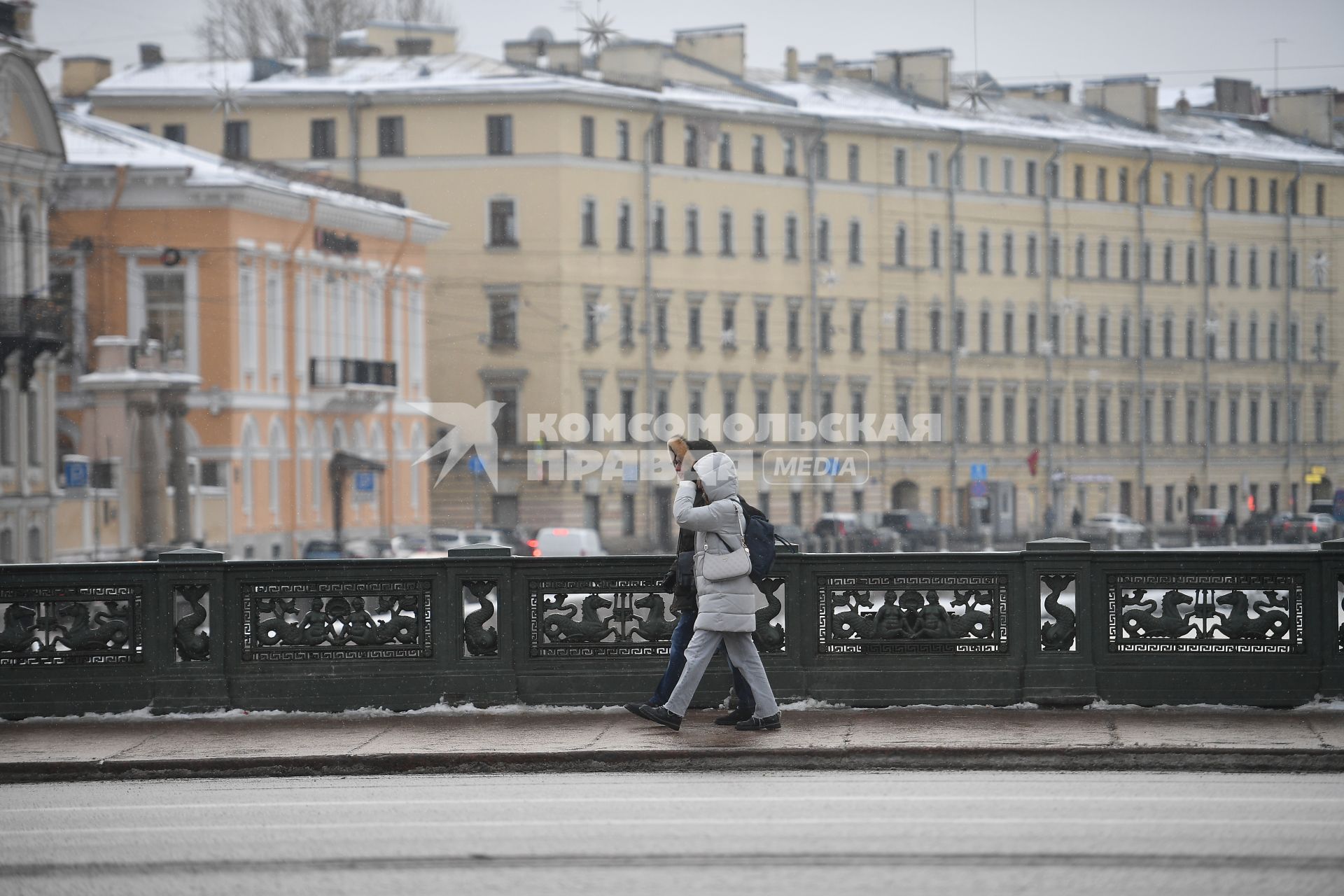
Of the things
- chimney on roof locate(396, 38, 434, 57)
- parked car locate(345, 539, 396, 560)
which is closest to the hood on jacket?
parked car locate(345, 539, 396, 560)

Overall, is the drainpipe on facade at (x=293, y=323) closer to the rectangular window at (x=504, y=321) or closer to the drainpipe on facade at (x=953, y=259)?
the rectangular window at (x=504, y=321)

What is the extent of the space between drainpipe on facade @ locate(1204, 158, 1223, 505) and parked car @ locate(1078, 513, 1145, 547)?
7545mm

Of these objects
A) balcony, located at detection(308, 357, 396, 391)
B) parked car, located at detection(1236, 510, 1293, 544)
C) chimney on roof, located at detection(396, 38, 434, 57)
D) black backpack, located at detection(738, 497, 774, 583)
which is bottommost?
parked car, located at detection(1236, 510, 1293, 544)

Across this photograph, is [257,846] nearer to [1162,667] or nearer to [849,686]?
[849,686]

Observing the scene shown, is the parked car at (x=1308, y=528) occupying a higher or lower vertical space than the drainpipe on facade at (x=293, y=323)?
lower

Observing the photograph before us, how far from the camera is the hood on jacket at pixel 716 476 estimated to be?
12242mm

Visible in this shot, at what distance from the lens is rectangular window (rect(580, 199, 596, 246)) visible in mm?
70688

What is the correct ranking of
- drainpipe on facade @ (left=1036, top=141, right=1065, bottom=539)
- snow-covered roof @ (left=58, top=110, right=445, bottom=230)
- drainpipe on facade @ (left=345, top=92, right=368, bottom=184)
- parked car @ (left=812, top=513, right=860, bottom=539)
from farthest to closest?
drainpipe on facade @ (left=1036, top=141, right=1065, bottom=539), drainpipe on facade @ (left=345, top=92, right=368, bottom=184), parked car @ (left=812, top=513, right=860, bottom=539), snow-covered roof @ (left=58, top=110, right=445, bottom=230)

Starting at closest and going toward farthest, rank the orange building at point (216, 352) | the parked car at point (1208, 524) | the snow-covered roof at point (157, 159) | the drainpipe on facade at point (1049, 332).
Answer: the orange building at point (216, 352) → the snow-covered roof at point (157, 159) → the parked car at point (1208, 524) → the drainpipe on facade at point (1049, 332)

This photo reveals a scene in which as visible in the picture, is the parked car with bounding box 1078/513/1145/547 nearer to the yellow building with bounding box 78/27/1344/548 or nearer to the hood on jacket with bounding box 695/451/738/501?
the yellow building with bounding box 78/27/1344/548

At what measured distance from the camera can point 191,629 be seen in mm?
13906

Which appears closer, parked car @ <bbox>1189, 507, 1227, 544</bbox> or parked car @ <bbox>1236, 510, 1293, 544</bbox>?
parked car @ <bbox>1236, 510, 1293, 544</bbox>

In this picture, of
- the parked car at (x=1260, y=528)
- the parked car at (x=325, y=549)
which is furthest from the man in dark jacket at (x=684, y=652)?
the parked car at (x=1260, y=528)

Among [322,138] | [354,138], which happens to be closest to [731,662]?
[354,138]
